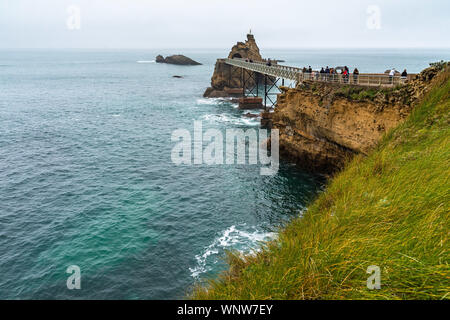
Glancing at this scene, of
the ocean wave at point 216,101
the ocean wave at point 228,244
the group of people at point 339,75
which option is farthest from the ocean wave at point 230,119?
the ocean wave at point 228,244

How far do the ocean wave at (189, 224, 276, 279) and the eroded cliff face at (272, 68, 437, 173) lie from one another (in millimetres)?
8986

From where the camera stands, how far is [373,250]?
5684 mm

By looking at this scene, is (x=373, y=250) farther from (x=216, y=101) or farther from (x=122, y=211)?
(x=216, y=101)

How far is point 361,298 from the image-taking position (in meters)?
4.87

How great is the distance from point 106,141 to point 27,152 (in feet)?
29.0

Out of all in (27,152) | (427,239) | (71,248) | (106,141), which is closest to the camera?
(427,239)

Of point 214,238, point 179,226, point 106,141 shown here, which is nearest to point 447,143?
point 214,238

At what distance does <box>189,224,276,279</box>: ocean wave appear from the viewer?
17203 mm

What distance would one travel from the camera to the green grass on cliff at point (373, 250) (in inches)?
190

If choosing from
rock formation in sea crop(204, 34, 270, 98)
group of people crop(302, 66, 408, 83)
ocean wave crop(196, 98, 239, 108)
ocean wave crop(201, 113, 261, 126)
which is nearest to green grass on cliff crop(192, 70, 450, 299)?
group of people crop(302, 66, 408, 83)

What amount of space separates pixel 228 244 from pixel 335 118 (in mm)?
14752

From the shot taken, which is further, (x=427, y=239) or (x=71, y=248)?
(x=71, y=248)

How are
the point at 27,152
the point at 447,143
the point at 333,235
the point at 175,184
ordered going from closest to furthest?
the point at 333,235, the point at 447,143, the point at 175,184, the point at 27,152
